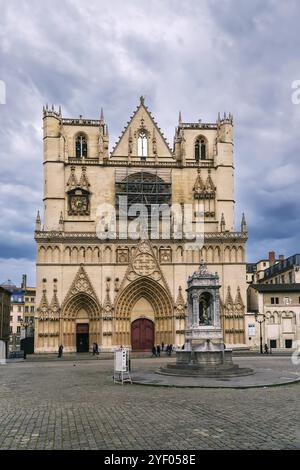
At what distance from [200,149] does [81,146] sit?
1420 centimetres

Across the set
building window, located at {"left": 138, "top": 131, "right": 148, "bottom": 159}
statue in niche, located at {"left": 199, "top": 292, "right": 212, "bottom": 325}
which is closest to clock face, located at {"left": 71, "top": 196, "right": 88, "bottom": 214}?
building window, located at {"left": 138, "top": 131, "right": 148, "bottom": 159}

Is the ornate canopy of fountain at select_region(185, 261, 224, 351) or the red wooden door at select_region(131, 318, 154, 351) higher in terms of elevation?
the ornate canopy of fountain at select_region(185, 261, 224, 351)

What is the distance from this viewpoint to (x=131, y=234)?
5609cm

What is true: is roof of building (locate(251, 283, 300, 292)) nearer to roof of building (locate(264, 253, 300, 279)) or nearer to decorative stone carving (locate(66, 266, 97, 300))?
roof of building (locate(264, 253, 300, 279))

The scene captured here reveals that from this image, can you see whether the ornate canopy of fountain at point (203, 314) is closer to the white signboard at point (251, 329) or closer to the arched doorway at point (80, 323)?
the arched doorway at point (80, 323)

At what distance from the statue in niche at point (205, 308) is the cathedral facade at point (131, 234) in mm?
22768

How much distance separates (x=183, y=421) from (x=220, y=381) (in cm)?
1060

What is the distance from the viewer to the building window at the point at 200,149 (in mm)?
60688

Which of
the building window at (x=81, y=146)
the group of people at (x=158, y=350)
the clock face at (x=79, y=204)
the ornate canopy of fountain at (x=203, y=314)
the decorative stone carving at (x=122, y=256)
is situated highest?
the building window at (x=81, y=146)

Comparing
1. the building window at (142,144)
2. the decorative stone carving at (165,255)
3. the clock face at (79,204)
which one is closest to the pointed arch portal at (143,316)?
the decorative stone carving at (165,255)

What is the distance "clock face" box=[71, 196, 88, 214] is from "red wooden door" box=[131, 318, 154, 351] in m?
13.9

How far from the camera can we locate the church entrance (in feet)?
180

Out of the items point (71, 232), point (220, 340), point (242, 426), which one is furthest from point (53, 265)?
point (242, 426)
